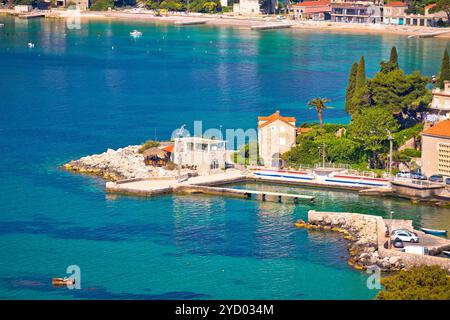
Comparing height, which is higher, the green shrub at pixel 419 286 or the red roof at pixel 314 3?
the red roof at pixel 314 3

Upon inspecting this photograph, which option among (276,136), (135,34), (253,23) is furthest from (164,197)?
(253,23)

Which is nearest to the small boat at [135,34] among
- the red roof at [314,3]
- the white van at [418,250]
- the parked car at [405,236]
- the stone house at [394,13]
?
the red roof at [314,3]

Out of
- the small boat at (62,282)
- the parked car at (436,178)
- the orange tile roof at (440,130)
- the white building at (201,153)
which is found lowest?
the small boat at (62,282)

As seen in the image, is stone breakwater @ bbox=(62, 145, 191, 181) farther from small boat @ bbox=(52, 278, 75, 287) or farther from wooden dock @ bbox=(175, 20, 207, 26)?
wooden dock @ bbox=(175, 20, 207, 26)

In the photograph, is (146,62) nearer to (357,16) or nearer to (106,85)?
(106,85)

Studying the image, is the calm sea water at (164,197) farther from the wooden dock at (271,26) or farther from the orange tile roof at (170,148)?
the wooden dock at (271,26)

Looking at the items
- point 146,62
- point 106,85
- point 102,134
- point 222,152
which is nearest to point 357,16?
point 146,62
